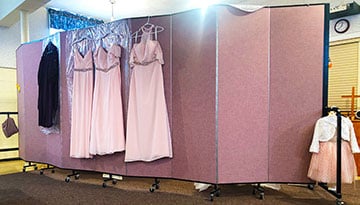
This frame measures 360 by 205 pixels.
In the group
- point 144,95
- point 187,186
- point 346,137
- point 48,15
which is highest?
point 48,15

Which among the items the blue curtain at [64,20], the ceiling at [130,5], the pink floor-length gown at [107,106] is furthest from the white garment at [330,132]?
the blue curtain at [64,20]

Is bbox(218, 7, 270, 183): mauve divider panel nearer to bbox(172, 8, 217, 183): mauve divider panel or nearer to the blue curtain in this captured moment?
bbox(172, 8, 217, 183): mauve divider panel

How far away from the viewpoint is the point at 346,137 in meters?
2.73

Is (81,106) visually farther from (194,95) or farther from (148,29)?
(194,95)

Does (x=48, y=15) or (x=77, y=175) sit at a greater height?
(x=48, y=15)

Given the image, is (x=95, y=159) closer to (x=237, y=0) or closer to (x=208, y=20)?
(x=208, y=20)

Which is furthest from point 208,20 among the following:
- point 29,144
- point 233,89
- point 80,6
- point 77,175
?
point 80,6

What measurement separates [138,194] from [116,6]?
169 inches

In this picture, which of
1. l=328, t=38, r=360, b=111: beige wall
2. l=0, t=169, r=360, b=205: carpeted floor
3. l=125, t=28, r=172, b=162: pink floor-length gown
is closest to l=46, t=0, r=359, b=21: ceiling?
l=328, t=38, r=360, b=111: beige wall

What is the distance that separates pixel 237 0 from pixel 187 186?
3929 millimetres

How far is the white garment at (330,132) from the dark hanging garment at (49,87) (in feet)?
11.1

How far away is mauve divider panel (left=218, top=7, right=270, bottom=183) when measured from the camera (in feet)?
9.69

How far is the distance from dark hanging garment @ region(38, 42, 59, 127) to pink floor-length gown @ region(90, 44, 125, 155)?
0.82 m

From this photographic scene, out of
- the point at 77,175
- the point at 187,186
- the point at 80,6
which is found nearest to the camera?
the point at 187,186
